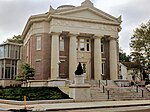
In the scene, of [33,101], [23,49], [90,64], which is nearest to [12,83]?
[23,49]

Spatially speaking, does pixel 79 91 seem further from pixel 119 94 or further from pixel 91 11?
pixel 91 11

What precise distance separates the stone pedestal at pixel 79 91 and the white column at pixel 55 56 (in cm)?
1047

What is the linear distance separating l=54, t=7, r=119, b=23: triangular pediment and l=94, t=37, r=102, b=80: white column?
10.6ft

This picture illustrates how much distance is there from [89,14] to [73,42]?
5149mm

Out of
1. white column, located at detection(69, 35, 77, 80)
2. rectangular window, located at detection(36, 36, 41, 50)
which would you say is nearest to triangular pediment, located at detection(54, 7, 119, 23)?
white column, located at detection(69, 35, 77, 80)

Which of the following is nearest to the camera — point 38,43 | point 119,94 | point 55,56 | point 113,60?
point 119,94

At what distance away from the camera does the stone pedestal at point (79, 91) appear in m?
21.5

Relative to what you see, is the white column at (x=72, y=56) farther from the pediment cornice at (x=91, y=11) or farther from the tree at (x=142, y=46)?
the tree at (x=142, y=46)

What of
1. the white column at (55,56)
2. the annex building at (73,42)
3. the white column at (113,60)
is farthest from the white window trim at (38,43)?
the white column at (113,60)

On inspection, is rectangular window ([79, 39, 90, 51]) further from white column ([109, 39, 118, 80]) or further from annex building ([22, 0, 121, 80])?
white column ([109, 39, 118, 80])

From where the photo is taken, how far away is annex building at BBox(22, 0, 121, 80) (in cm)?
3325

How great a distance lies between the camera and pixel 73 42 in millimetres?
34031

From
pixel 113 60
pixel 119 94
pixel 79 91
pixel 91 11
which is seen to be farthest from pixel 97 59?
pixel 79 91

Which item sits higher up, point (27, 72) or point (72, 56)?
point (72, 56)
